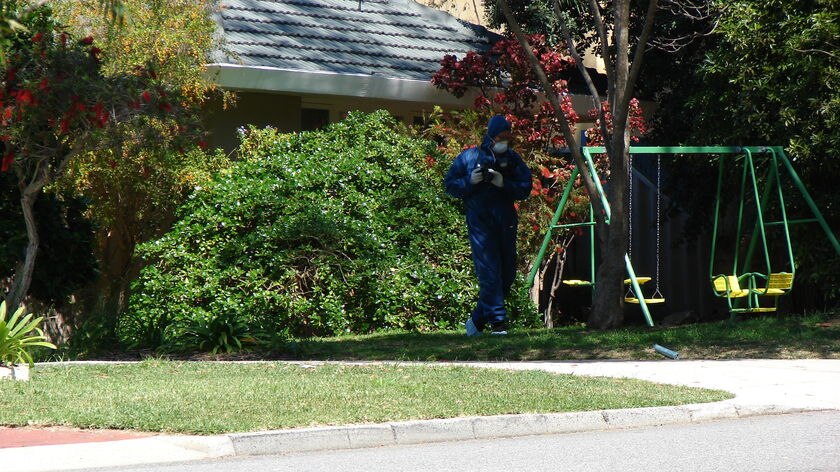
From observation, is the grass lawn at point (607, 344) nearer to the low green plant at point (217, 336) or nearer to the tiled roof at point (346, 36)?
the low green plant at point (217, 336)

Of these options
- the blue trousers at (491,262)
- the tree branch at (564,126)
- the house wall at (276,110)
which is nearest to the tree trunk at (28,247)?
the house wall at (276,110)

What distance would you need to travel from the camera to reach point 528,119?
16906 mm

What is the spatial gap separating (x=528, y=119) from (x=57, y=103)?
7697 millimetres

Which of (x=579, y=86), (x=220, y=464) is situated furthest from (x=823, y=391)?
(x=579, y=86)

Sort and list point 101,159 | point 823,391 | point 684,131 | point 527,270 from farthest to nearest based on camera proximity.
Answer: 1. point 684,131
2. point 527,270
3. point 101,159
4. point 823,391

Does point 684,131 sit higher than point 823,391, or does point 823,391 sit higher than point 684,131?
point 684,131

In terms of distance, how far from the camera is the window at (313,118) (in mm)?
17531

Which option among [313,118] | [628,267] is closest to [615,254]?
[628,267]

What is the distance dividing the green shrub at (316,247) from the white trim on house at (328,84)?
0.67 meters

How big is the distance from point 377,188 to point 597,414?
759 cm

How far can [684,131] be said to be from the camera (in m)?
17.9

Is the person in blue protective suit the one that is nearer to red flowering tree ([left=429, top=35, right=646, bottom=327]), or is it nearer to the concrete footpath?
the concrete footpath

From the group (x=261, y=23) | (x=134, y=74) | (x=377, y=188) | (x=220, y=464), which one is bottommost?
(x=220, y=464)

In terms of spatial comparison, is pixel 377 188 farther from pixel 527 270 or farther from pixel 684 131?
pixel 684 131
